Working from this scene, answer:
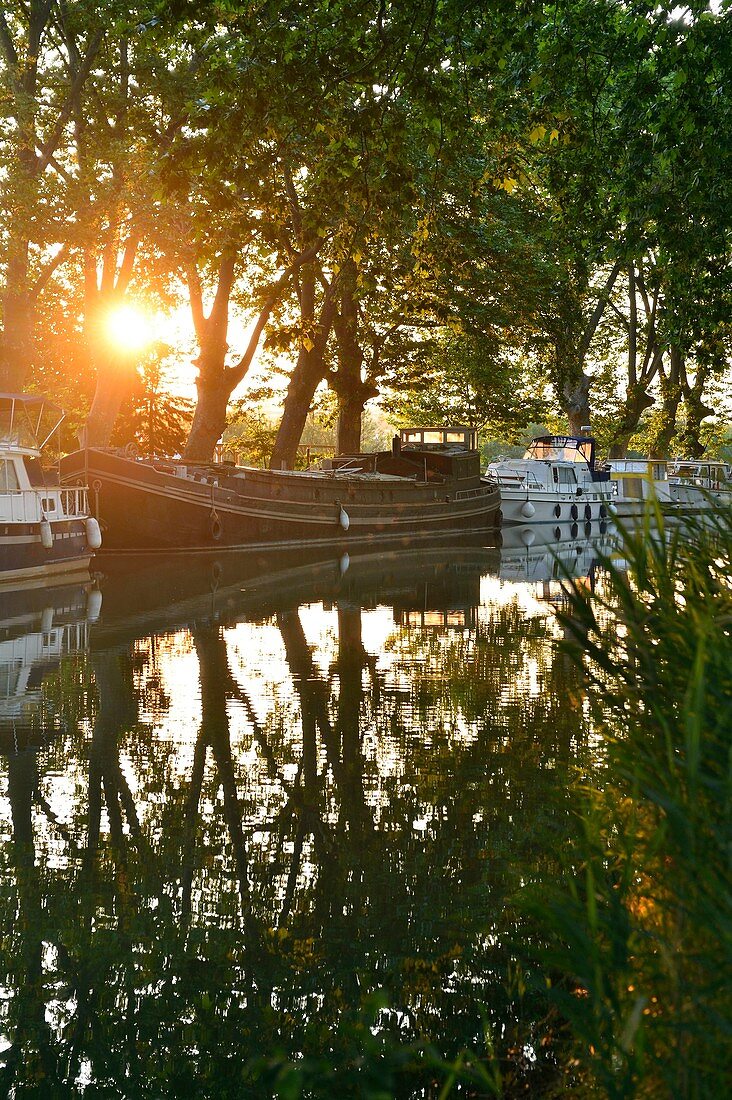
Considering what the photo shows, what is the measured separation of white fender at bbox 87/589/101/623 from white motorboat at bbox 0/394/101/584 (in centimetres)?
271

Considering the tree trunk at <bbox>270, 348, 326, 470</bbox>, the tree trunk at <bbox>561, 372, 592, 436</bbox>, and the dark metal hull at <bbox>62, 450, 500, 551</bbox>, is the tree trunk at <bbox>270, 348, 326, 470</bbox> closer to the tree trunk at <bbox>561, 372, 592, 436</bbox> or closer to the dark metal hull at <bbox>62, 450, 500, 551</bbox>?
the dark metal hull at <bbox>62, 450, 500, 551</bbox>

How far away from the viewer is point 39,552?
79.5 feet

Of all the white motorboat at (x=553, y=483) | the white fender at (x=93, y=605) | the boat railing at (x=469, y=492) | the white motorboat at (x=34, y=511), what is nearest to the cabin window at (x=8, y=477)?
the white motorboat at (x=34, y=511)

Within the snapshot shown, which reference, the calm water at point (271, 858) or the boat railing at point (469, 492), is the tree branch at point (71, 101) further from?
the calm water at point (271, 858)

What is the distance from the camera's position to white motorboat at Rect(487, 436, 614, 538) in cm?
4672

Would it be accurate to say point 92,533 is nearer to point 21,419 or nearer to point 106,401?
point 21,419

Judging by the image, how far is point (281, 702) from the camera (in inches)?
404

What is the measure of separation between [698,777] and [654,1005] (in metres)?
0.77

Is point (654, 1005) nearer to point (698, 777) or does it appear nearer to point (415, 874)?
point (698, 777)

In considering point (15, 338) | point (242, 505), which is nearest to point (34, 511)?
point (15, 338)

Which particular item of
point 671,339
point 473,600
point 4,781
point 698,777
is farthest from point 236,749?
Result: point 473,600

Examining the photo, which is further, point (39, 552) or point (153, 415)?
point (153, 415)

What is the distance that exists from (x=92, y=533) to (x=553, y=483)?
2396 centimetres

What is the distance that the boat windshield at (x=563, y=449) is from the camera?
48.9 metres
